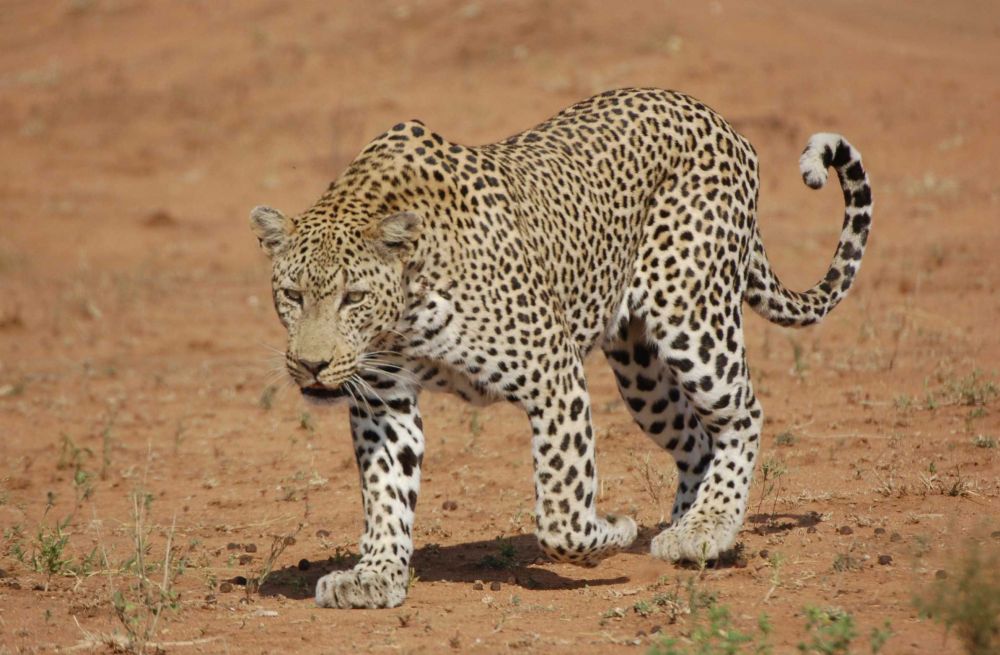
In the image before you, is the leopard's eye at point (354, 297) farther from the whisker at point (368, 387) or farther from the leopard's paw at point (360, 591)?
the leopard's paw at point (360, 591)

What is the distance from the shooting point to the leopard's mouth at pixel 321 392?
602 centimetres

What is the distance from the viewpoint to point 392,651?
5.61m

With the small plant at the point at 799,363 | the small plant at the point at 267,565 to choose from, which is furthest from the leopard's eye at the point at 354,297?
the small plant at the point at 799,363

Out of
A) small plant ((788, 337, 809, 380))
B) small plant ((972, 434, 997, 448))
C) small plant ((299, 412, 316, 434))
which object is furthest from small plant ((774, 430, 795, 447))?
small plant ((299, 412, 316, 434))

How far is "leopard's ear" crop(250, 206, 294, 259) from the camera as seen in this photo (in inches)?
244

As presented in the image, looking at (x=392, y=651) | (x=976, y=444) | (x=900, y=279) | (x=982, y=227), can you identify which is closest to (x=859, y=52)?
(x=982, y=227)

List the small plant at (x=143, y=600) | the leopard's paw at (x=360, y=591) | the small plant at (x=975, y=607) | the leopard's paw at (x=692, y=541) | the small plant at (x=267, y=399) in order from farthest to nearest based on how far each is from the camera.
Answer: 1. the small plant at (x=267, y=399)
2. the leopard's paw at (x=692, y=541)
3. the leopard's paw at (x=360, y=591)
4. the small plant at (x=143, y=600)
5. the small plant at (x=975, y=607)

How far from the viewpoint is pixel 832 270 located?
8.03 m

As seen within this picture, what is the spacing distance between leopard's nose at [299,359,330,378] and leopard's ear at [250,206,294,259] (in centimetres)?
58

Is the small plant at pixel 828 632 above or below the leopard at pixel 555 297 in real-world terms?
below

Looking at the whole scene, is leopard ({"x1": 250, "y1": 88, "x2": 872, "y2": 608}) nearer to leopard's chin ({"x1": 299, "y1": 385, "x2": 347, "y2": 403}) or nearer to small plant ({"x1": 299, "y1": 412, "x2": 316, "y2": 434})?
leopard's chin ({"x1": 299, "y1": 385, "x2": 347, "y2": 403})

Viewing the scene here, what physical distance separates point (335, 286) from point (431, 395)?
5.21 m

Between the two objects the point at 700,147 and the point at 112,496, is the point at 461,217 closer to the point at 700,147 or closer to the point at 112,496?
the point at 700,147

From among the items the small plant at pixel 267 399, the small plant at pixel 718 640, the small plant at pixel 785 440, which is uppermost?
the small plant at pixel 785 440
